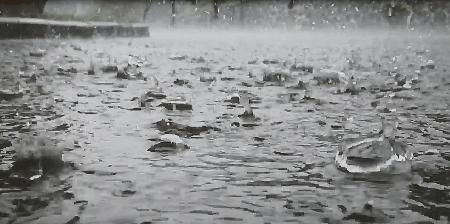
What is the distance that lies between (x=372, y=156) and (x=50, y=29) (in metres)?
24.0

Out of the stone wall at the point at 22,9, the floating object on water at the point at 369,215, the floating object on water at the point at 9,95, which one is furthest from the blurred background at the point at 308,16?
the floating object on water at the point at 369,215

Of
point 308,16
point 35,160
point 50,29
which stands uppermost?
point 308,16

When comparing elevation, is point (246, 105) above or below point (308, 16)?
below

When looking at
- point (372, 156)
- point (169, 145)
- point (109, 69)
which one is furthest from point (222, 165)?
point (109, 69)

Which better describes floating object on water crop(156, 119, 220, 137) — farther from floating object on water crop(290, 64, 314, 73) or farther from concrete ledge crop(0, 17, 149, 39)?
concrete ledge crop(0, 17, 149, 39)

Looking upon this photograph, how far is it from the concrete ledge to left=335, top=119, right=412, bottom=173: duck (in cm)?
2026

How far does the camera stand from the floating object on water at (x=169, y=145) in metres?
3.98

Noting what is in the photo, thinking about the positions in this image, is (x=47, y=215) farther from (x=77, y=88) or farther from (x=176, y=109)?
(x=77, y=88)

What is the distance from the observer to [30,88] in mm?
7535

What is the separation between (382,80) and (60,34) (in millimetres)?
20236

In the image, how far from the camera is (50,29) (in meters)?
25.3

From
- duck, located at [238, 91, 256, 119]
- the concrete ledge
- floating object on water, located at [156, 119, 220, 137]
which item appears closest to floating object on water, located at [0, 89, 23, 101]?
floating object on water, located at [156, 119, 220, 137]

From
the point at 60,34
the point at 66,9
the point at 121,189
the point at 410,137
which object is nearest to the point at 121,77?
the point at 410,137

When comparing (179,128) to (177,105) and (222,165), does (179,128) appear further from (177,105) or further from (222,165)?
(177,105)
